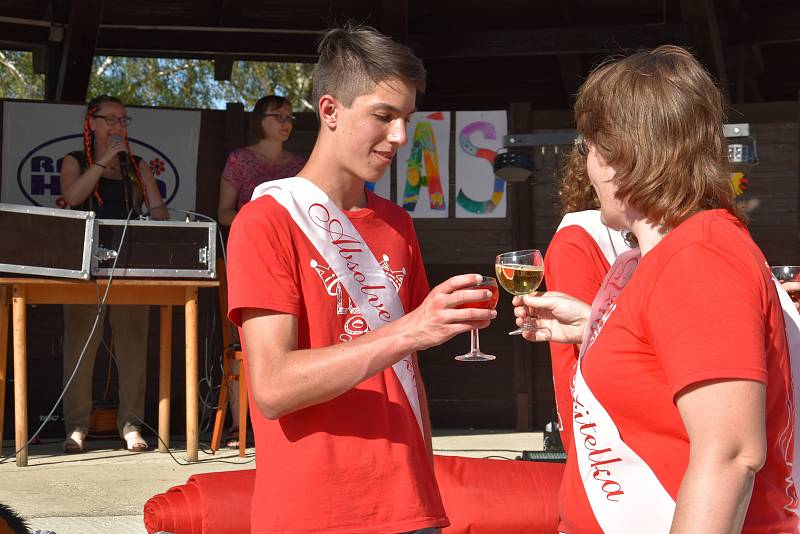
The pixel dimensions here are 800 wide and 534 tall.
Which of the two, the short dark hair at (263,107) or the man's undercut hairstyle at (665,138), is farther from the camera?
the short dark hair at (263,107)

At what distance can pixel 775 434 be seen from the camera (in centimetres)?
161

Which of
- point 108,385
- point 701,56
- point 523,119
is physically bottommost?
point 108,385

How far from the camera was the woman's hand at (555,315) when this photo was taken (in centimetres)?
219

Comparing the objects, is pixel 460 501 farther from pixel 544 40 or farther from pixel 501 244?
pixel 544 40

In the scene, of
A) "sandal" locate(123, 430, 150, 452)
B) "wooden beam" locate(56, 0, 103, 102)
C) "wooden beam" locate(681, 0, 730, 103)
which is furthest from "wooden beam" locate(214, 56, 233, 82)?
"sandal" locate(123, 430, 150, 452)

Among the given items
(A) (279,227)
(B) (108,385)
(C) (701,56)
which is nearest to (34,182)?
(B) (108,385)

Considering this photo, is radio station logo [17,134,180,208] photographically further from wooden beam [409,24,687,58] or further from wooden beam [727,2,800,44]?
wooden beam [727,2,800,44]

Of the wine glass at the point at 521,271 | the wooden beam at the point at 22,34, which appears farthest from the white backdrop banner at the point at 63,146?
the wine glass at the point at 521,271

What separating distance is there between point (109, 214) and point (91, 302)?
650 mm

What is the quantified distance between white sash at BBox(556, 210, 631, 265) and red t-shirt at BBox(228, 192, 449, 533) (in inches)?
40.4

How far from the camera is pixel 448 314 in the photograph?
1.89 m

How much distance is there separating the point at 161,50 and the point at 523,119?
152 inches

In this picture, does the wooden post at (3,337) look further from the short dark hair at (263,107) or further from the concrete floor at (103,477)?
the short dark hair at (263,107)

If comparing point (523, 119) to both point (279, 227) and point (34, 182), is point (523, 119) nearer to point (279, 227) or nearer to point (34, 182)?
point (34, 182)
